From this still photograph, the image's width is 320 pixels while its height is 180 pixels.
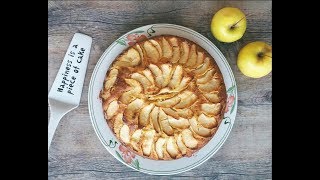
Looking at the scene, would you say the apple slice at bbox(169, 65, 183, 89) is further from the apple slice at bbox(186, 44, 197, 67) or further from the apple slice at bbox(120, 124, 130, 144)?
the apple slice at bbox(120, 124, 130, 144)

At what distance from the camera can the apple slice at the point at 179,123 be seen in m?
1.83

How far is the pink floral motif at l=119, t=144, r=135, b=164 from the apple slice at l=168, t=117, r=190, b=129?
25cm

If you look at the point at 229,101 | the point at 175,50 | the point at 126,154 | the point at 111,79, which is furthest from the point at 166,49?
the point at 126,154


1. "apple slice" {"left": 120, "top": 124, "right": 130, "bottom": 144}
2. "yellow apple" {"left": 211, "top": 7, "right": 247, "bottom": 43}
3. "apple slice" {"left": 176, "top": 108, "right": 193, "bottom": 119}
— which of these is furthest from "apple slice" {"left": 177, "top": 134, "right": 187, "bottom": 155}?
"yellow apple" {"left": 211, "top": 7, "right": 247, "bottom": 43}

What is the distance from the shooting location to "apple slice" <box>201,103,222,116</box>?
1.83m

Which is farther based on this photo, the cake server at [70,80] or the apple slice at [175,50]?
the cake server at [70,80]

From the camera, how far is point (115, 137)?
1.94 m

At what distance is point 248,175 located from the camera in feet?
6.63

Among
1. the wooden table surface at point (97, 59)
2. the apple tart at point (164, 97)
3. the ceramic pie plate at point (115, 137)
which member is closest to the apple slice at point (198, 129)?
the apple tart at point (164, 97)

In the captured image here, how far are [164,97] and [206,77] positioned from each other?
189mm

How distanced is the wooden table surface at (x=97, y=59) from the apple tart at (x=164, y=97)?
185 mm

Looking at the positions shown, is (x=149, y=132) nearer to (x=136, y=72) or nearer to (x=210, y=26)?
(x=136, y=72)

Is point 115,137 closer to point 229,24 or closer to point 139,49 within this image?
point 139,49

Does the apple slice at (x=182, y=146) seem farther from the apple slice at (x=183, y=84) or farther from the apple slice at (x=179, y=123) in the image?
the apple slice at (x=183, y=84)
